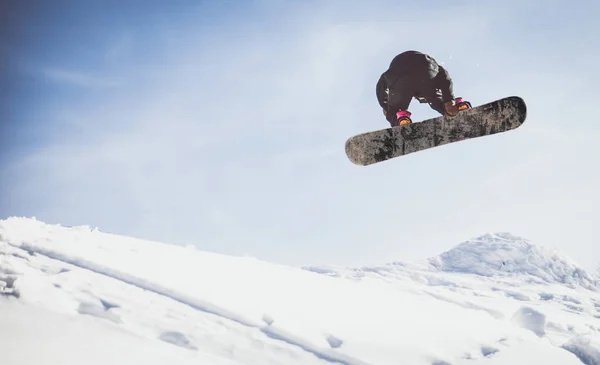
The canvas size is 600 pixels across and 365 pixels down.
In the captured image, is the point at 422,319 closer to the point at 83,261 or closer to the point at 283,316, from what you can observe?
the point at 283,316

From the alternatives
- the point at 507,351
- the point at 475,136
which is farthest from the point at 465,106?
the point at 507,351

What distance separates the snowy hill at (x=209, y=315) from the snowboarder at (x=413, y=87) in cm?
1247

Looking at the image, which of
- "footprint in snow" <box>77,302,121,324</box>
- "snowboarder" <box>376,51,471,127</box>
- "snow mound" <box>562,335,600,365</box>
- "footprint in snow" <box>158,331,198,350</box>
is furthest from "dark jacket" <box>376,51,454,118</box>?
"snow mound" <box>562,335,600,365</box>

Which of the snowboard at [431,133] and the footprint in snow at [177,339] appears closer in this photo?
the snowboard at [431,133]

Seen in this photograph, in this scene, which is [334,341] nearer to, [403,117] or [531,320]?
[403,117]

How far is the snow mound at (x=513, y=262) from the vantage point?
87.6m

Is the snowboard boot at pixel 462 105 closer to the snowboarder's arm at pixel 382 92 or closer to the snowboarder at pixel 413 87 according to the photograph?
the snowboarder at pixel 413 87

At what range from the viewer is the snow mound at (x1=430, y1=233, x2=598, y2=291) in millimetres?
87625

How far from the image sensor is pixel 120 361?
40.8ft

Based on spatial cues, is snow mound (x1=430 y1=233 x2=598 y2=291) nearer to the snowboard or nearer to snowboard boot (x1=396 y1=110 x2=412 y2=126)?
the snowboard

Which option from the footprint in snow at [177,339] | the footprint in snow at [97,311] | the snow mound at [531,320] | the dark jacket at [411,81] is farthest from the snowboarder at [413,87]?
the snow mound at [531,320]

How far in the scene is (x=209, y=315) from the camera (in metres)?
16.0

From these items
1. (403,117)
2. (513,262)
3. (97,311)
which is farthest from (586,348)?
(513,262)

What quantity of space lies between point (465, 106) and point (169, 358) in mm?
13121
